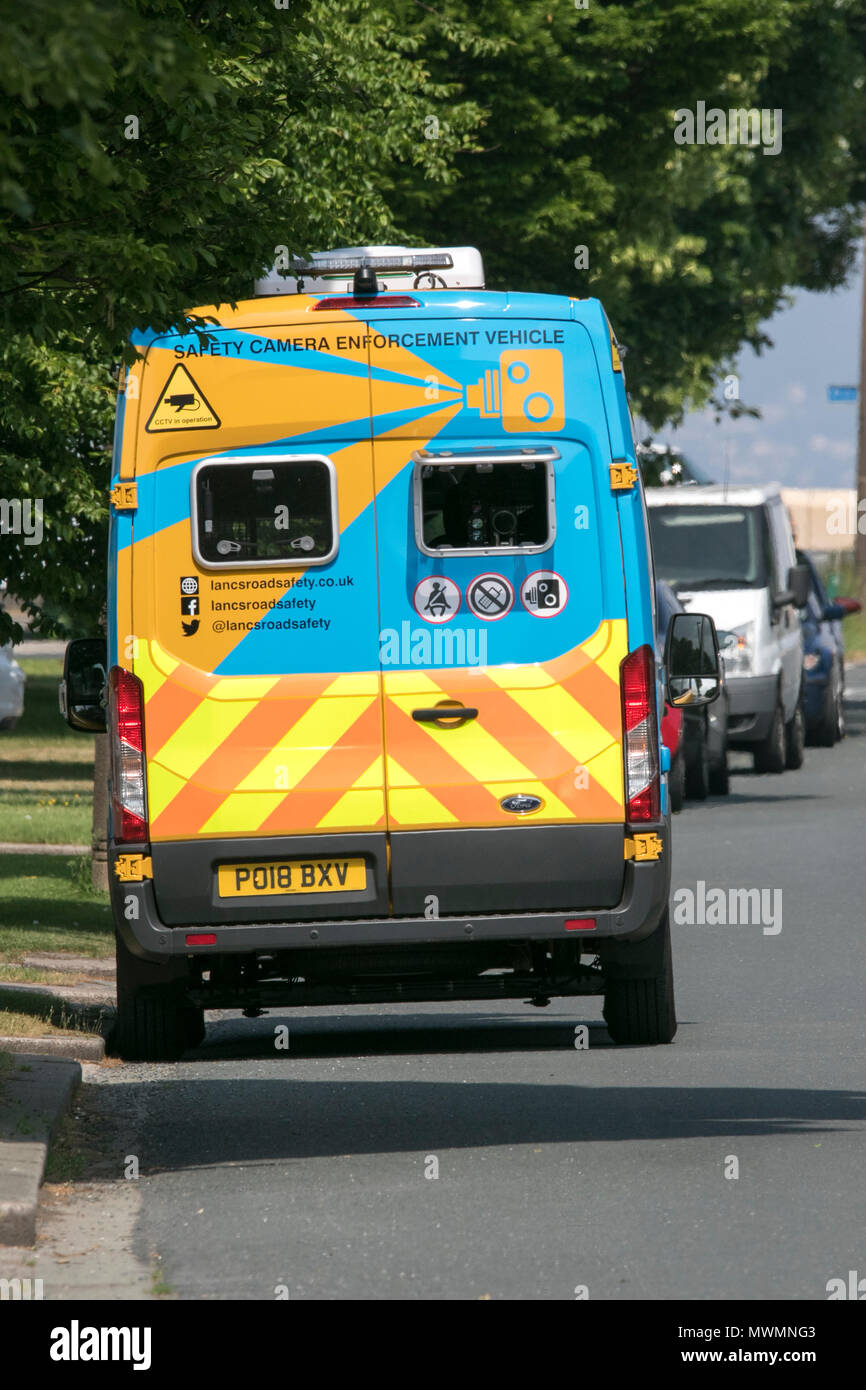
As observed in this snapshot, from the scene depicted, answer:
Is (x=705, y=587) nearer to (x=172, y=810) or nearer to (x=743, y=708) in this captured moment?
(x=743, y=708)

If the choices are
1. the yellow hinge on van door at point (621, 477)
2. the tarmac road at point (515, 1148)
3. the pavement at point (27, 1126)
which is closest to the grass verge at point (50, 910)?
the tarmac road at point (515, 1148)

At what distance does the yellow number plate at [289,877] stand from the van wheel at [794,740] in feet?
54.8

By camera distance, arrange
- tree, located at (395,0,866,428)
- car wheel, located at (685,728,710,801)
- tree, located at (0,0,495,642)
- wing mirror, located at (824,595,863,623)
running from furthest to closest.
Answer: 1. wing mirror, located at (824,595,863,623)
2. tree, located at (395,0,866,428)
3. car wheel, located at (685,728,710,801)
4. tree, located at (0,0,495,642)

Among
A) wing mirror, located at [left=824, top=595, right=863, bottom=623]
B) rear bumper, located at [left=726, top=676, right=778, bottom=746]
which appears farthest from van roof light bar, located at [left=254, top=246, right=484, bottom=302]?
wing mirror, located at [left=824, top=595, right=863, bottom=623]

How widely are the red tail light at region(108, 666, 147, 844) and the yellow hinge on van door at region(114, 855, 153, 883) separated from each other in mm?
61

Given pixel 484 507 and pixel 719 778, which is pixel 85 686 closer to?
pixel 484 507

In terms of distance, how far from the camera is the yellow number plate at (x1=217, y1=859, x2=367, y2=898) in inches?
324

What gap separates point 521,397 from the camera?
27.5 feet

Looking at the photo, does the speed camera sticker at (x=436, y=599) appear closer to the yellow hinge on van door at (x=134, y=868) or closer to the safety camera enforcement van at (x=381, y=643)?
the safety camera enforcement van at (x=381, y=643)

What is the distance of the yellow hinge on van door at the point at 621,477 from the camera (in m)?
8.38

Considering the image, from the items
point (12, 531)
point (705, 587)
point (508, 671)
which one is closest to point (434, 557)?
point (508, 671)

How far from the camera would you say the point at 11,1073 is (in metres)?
9.07

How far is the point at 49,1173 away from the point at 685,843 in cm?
1076

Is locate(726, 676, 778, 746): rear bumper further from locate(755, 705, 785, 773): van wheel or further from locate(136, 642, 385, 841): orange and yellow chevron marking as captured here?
locate(136, 642, 385, 841): orange and yellow chevron marking
